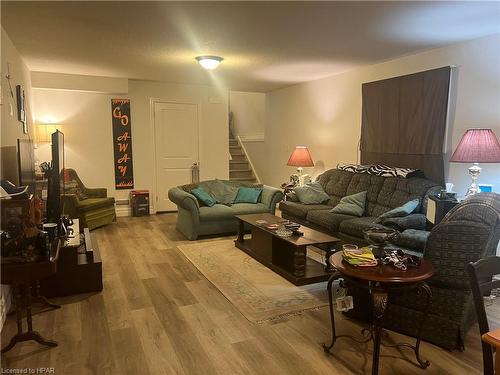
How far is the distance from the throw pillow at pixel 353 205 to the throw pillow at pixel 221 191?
1.61 meters

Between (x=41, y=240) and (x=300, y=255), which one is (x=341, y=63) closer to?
(x=300, y=255)

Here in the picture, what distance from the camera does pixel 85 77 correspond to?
602 centimetres

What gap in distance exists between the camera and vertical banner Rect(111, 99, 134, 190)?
21.5ft

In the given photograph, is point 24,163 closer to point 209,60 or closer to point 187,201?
point 187,201

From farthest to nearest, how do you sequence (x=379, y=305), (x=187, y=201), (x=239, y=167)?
(x=239, y=167) < (x=187, y=201) < (x=379, y=305)

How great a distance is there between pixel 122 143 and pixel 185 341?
15.7 ft

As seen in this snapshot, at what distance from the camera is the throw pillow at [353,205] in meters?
4.52

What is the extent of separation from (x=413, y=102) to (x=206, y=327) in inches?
137

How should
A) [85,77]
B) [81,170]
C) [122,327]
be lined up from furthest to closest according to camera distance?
[81,170] → [85,77] → [122,327]

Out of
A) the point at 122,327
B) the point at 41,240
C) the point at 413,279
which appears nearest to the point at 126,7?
the point at 41,240

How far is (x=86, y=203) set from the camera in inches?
217

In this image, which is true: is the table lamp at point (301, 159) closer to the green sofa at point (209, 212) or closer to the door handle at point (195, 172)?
the green sofa at point (209, 212)

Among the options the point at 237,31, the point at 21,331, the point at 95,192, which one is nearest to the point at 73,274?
the point at 21,331

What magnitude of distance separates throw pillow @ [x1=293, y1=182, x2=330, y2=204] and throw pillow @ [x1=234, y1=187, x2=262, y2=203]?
0.58 meters
